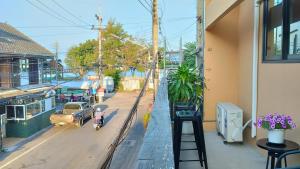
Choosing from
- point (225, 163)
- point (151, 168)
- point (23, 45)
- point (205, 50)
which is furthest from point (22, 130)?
point (151, 168)

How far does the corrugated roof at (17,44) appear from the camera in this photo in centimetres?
1468

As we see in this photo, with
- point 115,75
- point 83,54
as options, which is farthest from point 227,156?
point 83,54

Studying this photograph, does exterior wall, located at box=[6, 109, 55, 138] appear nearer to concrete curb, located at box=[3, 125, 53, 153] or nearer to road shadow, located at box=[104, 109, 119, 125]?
concrete curb, located at box=[3, 125, 53, 153]

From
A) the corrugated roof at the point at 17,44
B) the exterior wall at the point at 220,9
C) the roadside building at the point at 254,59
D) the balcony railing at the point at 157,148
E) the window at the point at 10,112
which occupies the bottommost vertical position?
the window at the point at 10,112

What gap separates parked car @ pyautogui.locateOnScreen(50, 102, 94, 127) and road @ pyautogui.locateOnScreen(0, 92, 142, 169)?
356 millimetres

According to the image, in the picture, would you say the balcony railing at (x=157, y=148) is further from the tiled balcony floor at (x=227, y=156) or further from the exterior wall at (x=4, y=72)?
the exterior wall at (x=4, y=72)

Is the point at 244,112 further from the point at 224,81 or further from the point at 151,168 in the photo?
the point at 151,168

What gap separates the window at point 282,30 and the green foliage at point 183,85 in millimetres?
1389

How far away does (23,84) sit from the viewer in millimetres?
16359

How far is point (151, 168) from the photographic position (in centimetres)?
115

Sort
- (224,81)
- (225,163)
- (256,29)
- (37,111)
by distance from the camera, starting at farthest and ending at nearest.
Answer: (37,111)
(224,81)
(256,29)
(225,163)

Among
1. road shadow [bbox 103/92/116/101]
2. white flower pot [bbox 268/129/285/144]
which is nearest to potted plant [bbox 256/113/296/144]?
white flower pot [bbox 268/129/285/144]

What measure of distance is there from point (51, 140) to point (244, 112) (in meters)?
10.2

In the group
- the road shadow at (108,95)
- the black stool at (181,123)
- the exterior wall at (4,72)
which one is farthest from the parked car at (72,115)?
the black stool at (181,123)
